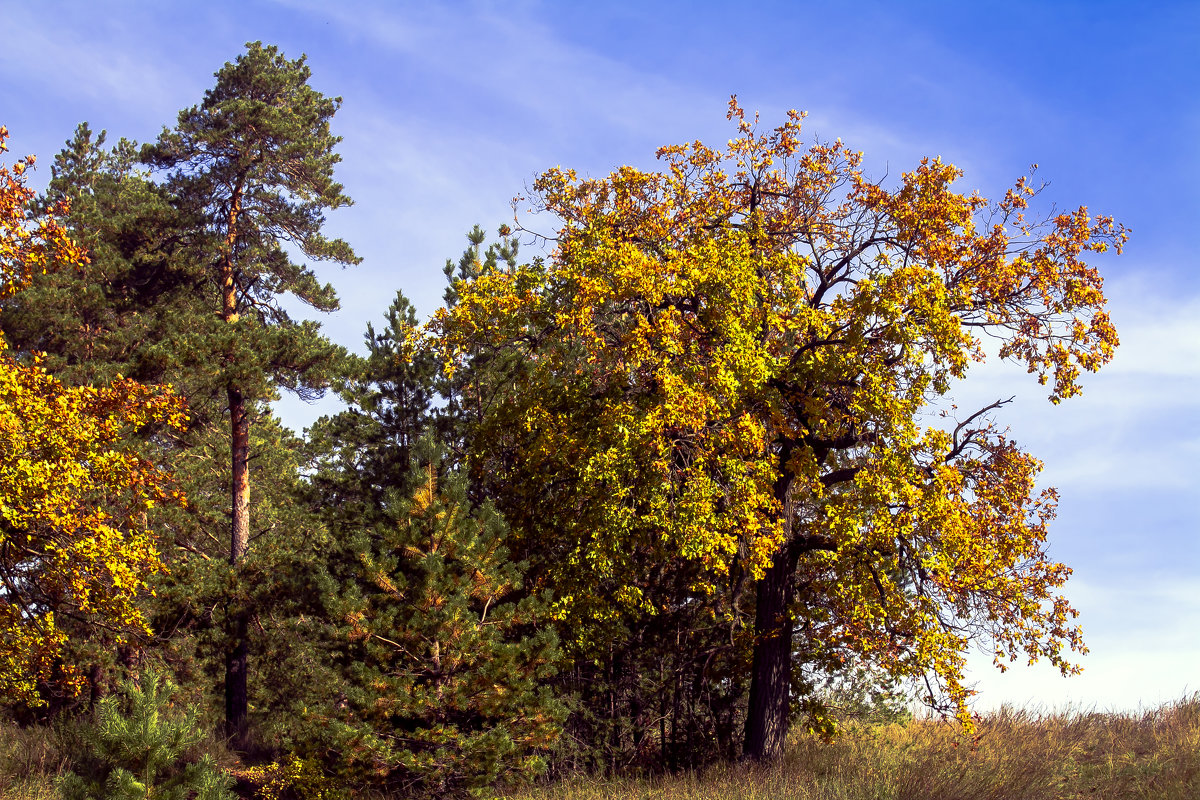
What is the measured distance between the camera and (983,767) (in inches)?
623

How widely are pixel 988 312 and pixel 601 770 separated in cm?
1105

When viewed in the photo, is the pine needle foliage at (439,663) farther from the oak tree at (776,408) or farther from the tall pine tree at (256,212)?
the tall pine tree at (256,212)

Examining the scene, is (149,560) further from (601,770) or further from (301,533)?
(601,770)

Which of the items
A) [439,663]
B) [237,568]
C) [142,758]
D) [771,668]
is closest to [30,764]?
[142,758]

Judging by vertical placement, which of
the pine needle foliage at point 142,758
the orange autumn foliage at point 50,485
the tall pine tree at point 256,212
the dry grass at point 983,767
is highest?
the tall pine tree at point 256,212

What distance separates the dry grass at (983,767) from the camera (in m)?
14.6

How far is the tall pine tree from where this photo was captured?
25703 millimetres

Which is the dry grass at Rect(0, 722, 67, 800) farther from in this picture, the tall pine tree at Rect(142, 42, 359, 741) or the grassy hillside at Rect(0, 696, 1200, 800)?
the tall pine tree at Rect(142, 42, 359, 741)

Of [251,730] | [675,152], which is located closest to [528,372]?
[675,152]

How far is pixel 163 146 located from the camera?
27.2 meters

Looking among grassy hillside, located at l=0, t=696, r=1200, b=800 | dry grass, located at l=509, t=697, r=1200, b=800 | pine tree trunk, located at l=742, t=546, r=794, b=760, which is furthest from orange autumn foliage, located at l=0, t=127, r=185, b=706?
pine tree trunk, located at l=742, t=546, r=794, b=760

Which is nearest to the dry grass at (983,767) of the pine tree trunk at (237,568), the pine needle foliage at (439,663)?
the pine needle foliage at (439,663)

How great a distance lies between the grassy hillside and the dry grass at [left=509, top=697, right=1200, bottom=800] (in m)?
0.02

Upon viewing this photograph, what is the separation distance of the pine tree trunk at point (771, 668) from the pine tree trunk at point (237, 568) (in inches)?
496
